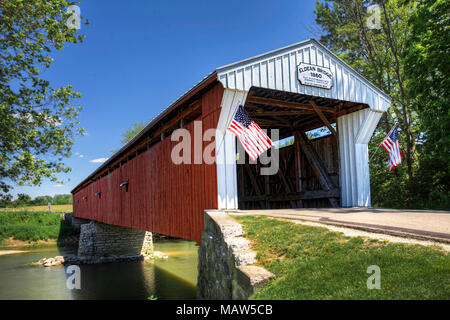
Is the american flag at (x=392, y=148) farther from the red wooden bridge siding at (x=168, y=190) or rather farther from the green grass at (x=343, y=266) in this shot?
the green grass at (x=343, y=266)

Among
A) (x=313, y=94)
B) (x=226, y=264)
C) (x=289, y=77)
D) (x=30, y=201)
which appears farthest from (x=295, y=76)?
(x=30, y=201)

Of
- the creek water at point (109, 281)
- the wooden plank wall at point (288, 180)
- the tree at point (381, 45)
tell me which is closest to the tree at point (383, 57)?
the tree at point (381, 45)

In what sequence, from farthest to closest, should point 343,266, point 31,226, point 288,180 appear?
point 31,226 < point 288,180 < point 343,266

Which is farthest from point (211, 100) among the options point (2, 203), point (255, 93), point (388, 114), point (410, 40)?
point (388, 114)

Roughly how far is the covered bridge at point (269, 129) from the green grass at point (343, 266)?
2595 mm

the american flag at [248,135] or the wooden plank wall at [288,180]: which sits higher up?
the american flag at [248,135]

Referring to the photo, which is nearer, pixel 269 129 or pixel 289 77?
pixel 289 77

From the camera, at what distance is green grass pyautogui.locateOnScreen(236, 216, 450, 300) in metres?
2.97

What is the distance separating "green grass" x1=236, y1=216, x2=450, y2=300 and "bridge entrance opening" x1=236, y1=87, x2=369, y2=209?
4.45 meters

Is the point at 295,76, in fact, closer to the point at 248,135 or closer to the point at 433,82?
the point at 248,135

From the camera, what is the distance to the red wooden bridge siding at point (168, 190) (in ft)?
23.9

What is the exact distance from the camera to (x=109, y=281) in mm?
13539

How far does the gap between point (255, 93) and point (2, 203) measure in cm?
854

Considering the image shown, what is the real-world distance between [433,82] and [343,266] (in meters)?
10.4
